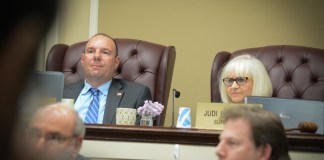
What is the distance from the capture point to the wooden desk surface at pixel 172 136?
2.71 m

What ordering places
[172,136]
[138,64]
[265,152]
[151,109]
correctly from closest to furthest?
[265,152], [172,136], [151,109], [138,64]

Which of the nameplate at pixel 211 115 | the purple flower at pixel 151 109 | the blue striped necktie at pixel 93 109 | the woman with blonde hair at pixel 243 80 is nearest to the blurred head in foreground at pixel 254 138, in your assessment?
the nameplate at pixel 211 115

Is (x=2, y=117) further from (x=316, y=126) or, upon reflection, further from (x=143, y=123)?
(x=143, y=123)

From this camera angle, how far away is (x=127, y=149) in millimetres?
2775

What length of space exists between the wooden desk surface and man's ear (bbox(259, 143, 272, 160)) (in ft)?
1.77

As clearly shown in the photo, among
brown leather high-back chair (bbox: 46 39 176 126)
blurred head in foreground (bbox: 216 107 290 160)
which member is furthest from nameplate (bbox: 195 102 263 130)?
brown leather high-back chair (bbox: 46 39 176 126)

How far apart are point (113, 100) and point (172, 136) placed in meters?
1.18

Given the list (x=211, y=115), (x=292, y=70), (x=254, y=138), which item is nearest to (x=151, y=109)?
(x=211, y=115)

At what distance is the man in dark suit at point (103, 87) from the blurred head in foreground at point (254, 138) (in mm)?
1624

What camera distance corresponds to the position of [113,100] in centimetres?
385

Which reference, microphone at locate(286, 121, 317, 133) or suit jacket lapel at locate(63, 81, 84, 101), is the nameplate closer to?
microphone at locate(286, 121, 317, 133)

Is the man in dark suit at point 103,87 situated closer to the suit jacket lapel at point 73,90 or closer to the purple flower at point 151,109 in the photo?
the suit jacket lapel at point 73,90

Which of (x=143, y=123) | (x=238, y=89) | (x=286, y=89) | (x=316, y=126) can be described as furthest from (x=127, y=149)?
(x=286, y=89)

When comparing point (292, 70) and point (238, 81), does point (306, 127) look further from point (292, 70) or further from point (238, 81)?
point (292, 70)
